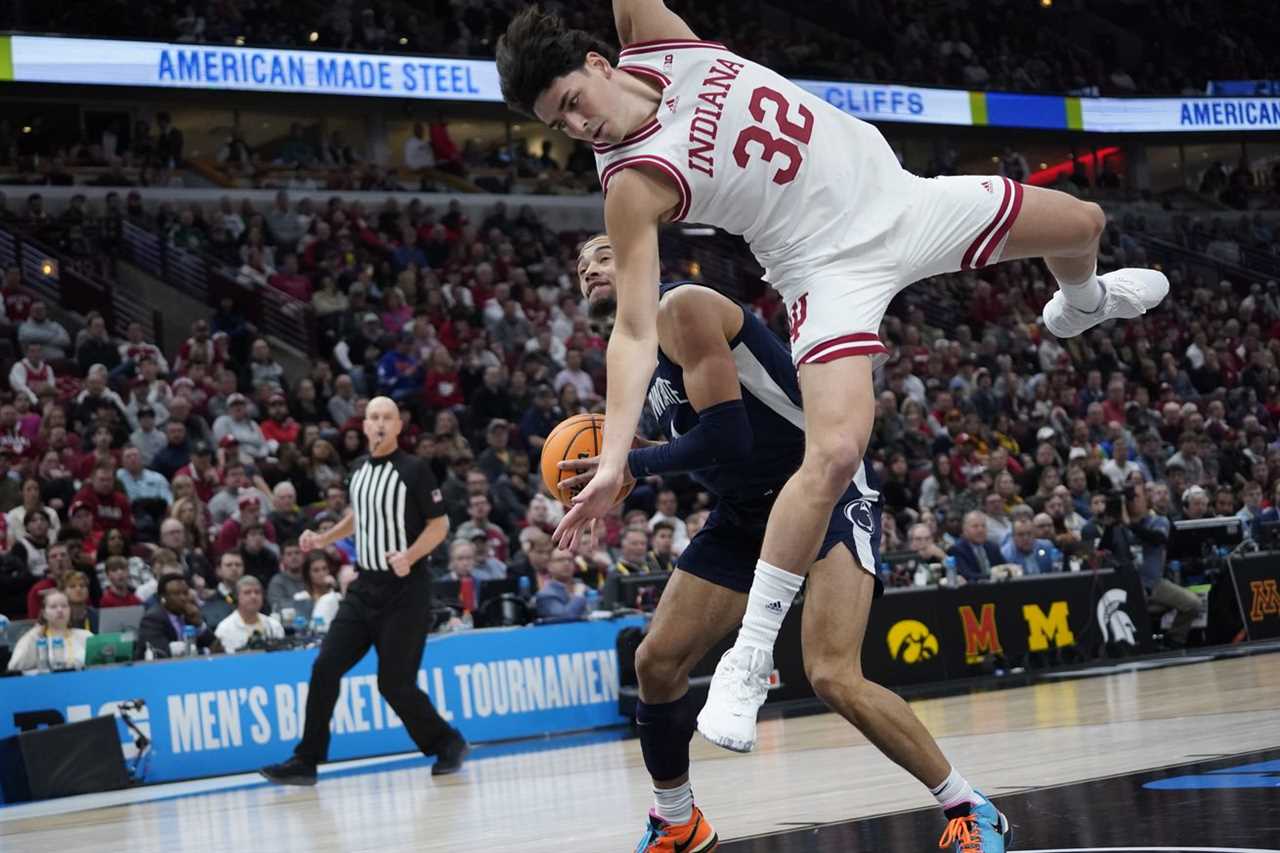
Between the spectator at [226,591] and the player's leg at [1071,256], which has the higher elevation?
the player's leg at [1071,256]

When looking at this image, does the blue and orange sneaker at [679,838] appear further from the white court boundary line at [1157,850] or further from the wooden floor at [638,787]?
the white court boundary line at [1157,850]

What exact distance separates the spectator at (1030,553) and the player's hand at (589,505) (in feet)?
36.7

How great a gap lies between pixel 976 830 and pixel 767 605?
921 mm

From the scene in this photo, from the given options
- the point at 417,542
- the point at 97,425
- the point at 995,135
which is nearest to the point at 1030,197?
the point at 417,542

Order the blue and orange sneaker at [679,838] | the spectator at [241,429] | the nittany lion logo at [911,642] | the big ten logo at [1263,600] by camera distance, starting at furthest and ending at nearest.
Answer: the big ten logo at [1263,600], the spectator at [241,429], the nittany lion logo at [911,642], the blue and orange sneaker at [679,838]

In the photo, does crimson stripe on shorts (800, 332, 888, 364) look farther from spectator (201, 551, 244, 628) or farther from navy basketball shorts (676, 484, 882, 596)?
spectator (201, 551, 244, 628)

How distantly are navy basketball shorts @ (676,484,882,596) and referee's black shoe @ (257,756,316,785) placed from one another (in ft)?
15.9

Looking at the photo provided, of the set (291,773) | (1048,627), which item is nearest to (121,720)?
(291,773)

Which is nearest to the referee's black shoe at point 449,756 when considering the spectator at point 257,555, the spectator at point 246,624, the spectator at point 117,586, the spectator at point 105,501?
the spectator at point 246,624

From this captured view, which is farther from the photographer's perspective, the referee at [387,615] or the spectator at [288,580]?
the spectator at [288,580]

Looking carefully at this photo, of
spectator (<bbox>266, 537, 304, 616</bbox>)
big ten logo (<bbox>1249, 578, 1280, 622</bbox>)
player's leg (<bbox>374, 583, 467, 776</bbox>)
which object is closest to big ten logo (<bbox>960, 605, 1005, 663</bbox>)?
big ten logo (<bbox>1249, 578, 1280, 622</bbox>)

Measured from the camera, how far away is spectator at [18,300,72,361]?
16.5 metres

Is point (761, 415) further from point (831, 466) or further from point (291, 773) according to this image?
point (291, 773)

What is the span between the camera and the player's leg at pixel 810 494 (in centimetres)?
448
